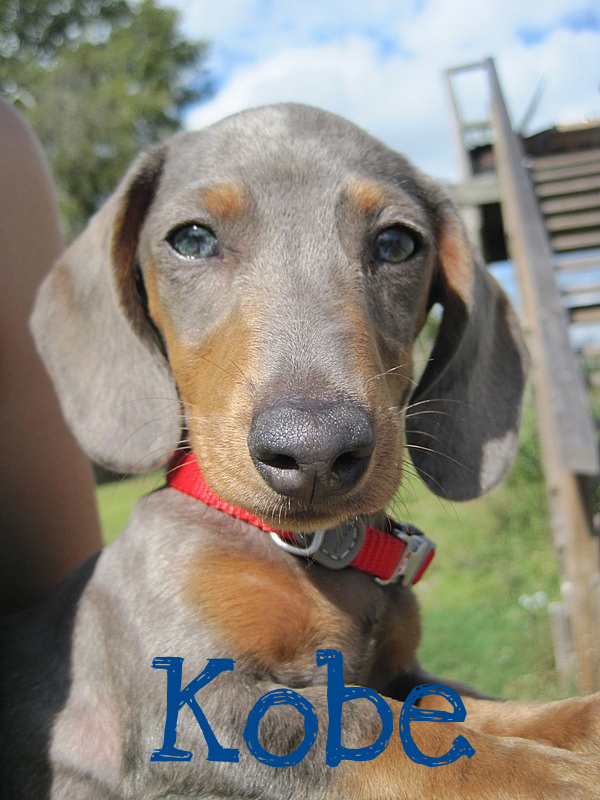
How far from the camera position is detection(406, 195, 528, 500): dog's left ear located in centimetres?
224

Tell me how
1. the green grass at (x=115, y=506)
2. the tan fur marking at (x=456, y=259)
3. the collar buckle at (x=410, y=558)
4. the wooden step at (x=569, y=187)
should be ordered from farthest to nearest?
the green grass at (x=115, y=506) < the wooden step at (x=569, y=187) < the tan fur marking at (x=456, y=259) < the collar buckle at (x=410, y=558)

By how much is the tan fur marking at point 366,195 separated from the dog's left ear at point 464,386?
1.31 ft

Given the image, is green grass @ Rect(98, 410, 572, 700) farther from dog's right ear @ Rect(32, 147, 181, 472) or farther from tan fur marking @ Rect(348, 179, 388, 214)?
tan fur marking @ Rect(348, 179, 388, 214)

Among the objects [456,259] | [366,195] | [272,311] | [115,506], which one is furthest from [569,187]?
[115,506]

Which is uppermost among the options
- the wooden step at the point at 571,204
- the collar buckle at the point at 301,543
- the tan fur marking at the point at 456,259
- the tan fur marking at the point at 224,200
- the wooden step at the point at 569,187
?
the wooden step at the point at 569,187

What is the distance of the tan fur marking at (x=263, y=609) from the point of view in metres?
1.72

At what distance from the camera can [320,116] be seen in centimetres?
237

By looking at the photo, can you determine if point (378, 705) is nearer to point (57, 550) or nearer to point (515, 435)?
point (515, 435)

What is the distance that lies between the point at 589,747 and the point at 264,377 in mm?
1013

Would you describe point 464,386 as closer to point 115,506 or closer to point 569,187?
point 569,187

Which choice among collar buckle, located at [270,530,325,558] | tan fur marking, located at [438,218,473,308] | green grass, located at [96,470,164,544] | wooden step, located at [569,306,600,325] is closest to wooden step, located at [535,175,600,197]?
wooden step, located at [569,306,600,325]

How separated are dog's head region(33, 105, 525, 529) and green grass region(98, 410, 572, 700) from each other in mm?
1781

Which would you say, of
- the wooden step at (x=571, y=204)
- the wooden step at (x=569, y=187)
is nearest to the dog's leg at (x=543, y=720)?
the wooden step at (x=571, y=204)

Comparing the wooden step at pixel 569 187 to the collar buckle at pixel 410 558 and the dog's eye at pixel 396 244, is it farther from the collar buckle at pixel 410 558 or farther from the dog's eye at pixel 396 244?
the collar buckle at pixel 410 558
